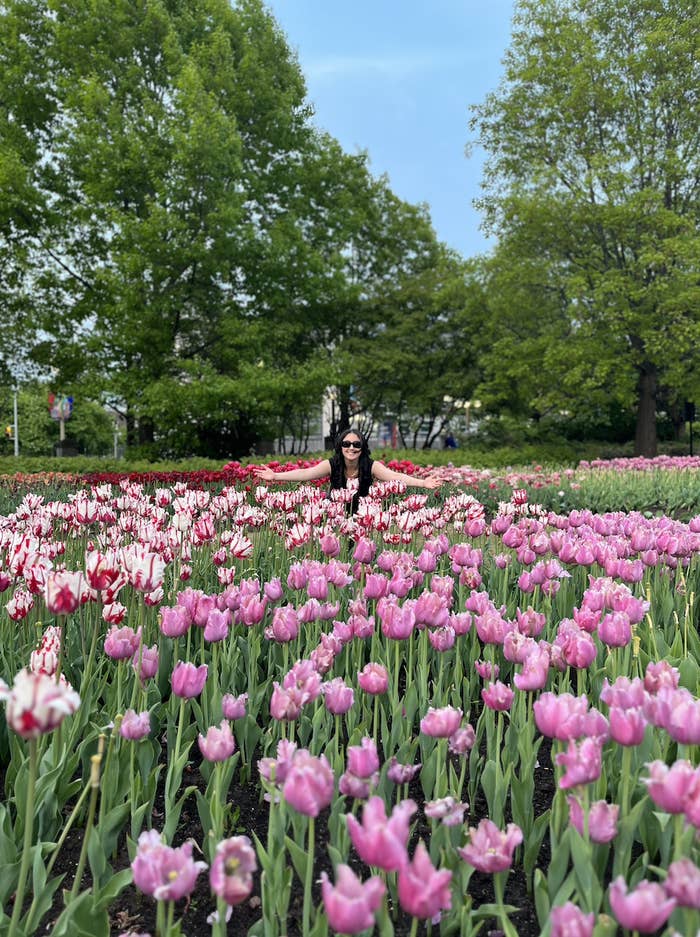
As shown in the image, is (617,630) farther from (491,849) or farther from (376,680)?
(491,849)

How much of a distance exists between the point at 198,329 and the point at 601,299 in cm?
1154

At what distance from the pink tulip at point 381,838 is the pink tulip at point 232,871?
0.19 metres

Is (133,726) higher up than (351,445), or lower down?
lower down

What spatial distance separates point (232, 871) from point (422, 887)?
308 mm

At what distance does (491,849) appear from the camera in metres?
1.44

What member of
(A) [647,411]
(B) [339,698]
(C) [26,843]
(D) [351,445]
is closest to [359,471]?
(D) [351,445]

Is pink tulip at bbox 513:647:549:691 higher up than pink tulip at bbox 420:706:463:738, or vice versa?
pink tulip at bbox 513:647:549:691

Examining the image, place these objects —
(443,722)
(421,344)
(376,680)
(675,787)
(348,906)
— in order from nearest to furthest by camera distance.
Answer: (348,906), (675,787), (443,722), (376,680), (421,344)

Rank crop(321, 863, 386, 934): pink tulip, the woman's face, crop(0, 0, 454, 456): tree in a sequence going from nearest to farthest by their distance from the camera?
crop(321, 863, 386, 934): pink tulip, the woman's face, crop(0, 0, 454, 456): tree

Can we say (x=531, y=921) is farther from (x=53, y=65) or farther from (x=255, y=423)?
(x=53, y=65)

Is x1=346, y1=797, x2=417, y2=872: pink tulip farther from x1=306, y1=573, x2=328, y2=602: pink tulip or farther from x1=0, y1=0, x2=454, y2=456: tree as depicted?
x1=0, y1=0, x2=454, y2=456: tree

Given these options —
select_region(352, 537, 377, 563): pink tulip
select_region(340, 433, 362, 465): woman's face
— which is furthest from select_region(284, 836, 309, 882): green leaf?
select_region(340, 433, 362, 465): woman's face

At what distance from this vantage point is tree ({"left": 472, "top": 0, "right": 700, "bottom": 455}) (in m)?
19.8

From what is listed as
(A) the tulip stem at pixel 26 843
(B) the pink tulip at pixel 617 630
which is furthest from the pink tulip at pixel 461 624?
(A) the tulip stem at pixel 26 843
